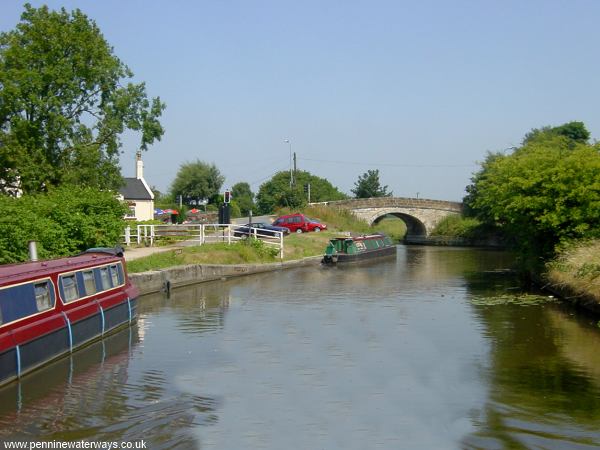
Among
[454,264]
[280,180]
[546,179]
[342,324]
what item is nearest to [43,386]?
[342,324]

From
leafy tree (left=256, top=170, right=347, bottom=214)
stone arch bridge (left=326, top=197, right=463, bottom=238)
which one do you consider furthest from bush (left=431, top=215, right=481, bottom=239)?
leafy tree (left=256, top=170, right=347, bottom=214)

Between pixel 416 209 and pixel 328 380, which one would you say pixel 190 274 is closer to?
pixel 328 380

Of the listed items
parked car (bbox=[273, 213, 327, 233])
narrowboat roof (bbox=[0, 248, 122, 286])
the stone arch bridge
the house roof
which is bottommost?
narrowboat roof (bbox=[0, 248, 122, 286])

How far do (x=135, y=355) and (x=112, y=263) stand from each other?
3.03m

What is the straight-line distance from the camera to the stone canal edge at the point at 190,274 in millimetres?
22734

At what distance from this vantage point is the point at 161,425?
9.41 metres

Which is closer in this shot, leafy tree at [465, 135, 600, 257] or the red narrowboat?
the red narrowboat

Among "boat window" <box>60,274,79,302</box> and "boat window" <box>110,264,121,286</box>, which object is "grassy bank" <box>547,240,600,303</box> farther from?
"boat window" <box>60,274,79,302</box>

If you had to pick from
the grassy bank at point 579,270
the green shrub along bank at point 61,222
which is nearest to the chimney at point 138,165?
the green shrub along bank at point 61,222

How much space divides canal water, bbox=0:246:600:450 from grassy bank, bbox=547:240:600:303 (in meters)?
0.77

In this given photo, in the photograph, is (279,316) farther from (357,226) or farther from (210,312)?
(357,226)

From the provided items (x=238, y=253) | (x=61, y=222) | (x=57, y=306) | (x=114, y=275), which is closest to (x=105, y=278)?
(x=114, y=275)

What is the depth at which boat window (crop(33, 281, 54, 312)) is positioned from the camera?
12297 millimetres

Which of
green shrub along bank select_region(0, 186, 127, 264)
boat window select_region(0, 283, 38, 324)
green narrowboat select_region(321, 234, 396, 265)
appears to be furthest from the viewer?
green narrowboat select_region(321, 234, 396, 265)
